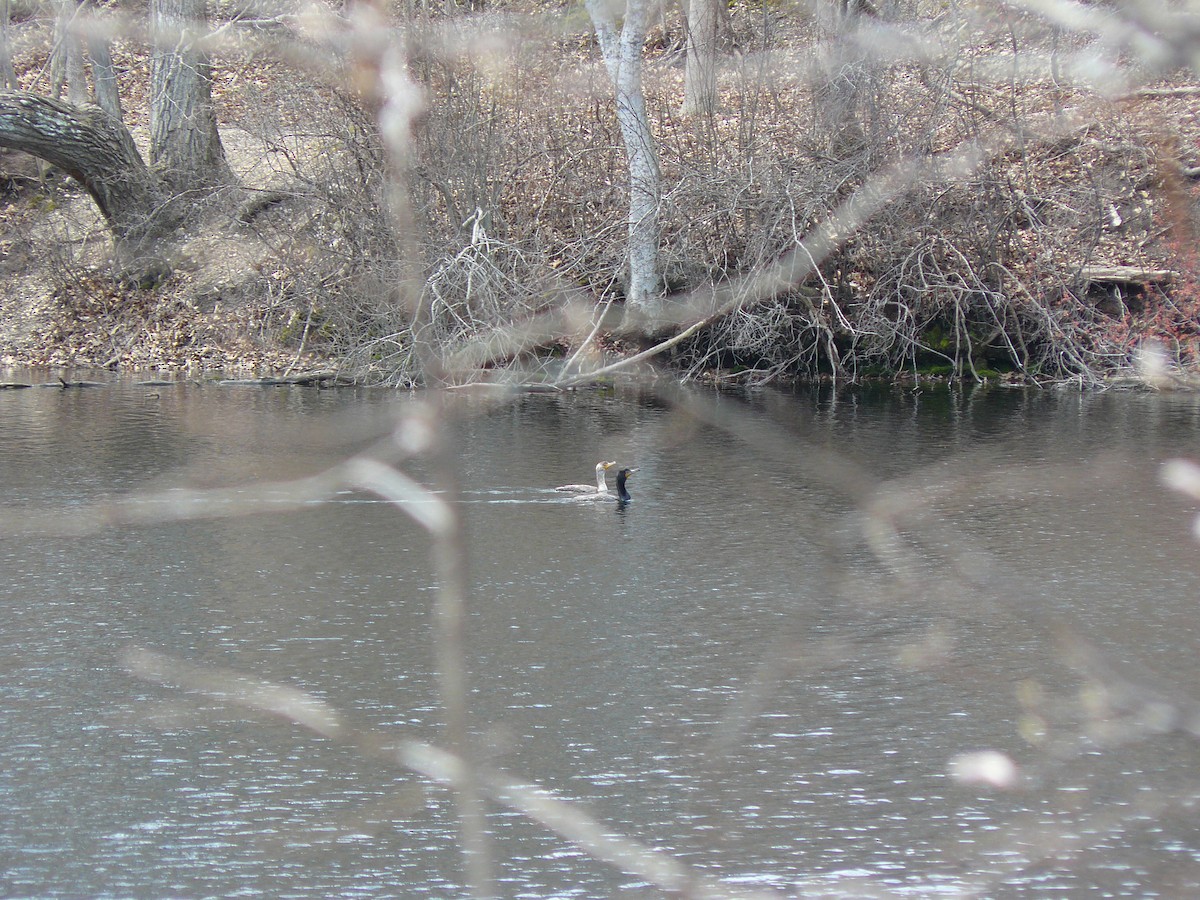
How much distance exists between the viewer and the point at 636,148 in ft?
67.5

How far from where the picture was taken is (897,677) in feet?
24.3

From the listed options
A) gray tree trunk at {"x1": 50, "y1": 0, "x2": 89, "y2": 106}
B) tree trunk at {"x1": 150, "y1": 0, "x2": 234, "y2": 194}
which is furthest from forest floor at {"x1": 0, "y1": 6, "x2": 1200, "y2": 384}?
gray tree trunk at {"x1": 50, "y1": 0, "x2": 89, "y2": 106}

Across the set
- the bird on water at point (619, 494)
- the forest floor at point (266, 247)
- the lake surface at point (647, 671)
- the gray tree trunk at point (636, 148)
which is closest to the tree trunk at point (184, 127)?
the forest floor at point (266, 247)

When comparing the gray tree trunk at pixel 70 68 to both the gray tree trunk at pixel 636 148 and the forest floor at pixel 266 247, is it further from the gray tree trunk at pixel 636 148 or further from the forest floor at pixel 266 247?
the gray tree trunk at pixel 636 148

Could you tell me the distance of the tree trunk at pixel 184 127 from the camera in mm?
25453

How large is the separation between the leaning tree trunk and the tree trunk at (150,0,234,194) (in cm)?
53

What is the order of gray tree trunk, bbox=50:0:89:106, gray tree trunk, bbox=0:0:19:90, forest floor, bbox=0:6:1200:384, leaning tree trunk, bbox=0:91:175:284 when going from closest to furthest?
forest floor, bbox=0:6:1200:384 → leaning tree trunk, bbox=0:91:175:284 → gray tree trunk, bbox=0:0:19:90 → gray tree trunk, bbox=50:0:89:106

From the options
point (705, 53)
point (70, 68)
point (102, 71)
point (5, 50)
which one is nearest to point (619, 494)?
point (705, 53)

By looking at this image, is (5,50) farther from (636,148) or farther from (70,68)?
(636,148)

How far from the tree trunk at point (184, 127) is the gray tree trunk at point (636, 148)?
8.56 meters

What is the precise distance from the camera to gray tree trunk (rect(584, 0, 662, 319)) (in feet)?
66.2

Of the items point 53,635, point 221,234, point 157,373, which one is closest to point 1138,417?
point 53,635

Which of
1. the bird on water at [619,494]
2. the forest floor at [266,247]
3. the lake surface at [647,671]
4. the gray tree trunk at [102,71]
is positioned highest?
the gray tree trunk at [102,71]

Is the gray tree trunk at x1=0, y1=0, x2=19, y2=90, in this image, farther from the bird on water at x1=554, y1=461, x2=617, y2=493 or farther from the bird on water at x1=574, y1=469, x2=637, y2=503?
the bird on water at x1=574, y1=469, x2=637, y2=503
